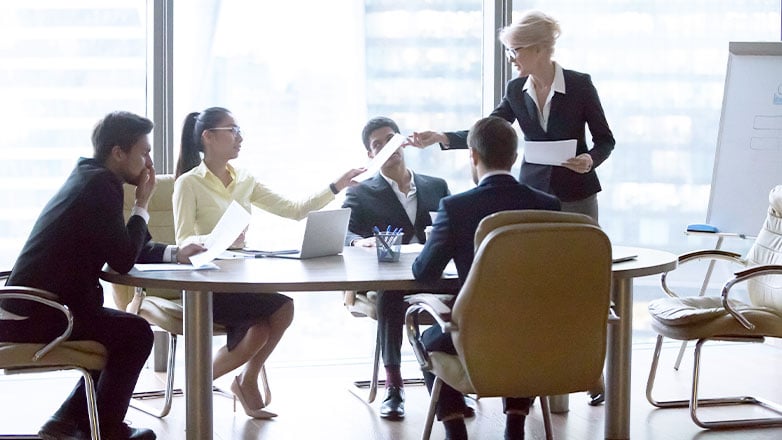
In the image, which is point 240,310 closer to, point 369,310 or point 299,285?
point 369,310

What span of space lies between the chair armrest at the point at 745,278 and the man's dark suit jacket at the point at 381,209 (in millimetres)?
1294

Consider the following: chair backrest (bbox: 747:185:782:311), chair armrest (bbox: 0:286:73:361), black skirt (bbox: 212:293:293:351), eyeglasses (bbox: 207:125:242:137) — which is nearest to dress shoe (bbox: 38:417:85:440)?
chair armrest (bbox: 0:286:73:361)

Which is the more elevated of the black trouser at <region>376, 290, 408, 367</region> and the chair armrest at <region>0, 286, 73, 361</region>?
the chair armrest at <region>0, 286, 73, 361</region>

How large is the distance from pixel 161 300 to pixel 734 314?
218cm

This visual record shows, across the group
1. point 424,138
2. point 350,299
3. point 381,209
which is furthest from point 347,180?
point 350,299

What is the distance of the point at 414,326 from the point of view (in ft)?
11.1

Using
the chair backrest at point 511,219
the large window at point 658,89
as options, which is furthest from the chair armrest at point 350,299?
the large window at point 658,89

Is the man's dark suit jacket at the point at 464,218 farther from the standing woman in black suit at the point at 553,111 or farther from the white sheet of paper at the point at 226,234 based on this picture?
the standing woman in black suit at the point at 553,111

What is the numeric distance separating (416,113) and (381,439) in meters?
2.03

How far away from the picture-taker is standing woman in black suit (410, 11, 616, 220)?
4.25 m

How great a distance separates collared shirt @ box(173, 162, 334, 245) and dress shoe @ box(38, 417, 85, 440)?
0.81m

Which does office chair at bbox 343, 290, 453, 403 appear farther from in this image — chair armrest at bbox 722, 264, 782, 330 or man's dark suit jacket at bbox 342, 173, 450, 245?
chair armrest at bbox 722, 264, 782, 330

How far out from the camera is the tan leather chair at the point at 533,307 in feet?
9.53

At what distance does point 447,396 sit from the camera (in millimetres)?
3486
